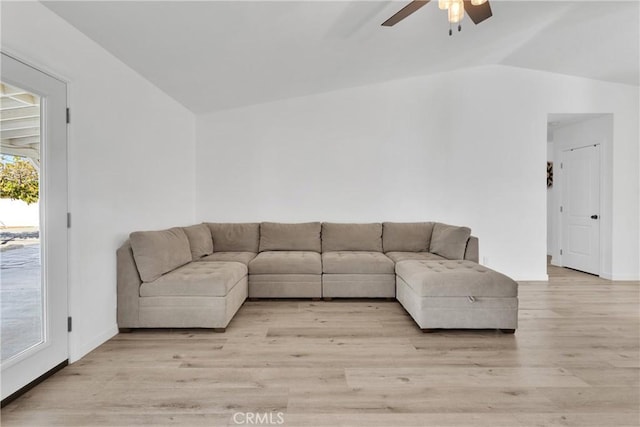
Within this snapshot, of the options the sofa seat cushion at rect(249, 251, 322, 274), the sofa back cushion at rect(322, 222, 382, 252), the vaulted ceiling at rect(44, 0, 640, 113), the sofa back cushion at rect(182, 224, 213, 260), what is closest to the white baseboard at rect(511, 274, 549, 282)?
the sofa back cushion at rect(322, 222, 382, 252)

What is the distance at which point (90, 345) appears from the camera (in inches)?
94.7

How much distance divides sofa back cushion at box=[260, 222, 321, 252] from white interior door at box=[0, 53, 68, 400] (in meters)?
2.36

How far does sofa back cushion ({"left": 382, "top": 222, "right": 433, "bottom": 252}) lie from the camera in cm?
426

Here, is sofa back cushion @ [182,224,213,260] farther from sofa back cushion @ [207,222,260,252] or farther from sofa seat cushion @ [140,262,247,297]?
sofa seat cushion @ [140,262,247,297]

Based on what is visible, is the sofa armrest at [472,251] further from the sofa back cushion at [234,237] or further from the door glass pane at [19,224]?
the door glass pane at [19,224]

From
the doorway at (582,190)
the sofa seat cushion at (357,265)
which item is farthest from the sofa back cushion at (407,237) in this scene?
the doorway at (582,190)

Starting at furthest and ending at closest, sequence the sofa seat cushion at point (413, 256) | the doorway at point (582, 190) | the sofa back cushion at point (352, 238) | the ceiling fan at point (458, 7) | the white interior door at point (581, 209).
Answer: the white interior door at point (581, 209), the doorway at point (582, 190), the sofa back cushion at point (352, 238), the sofa seat cushion at point (413, 256), the ceiling fan at point (458, 7)

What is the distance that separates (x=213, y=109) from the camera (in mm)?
4539

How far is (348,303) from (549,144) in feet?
20.1

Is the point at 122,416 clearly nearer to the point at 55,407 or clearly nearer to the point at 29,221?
the point at 55,407

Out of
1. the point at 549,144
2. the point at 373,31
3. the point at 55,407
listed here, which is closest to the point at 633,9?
the point at 373,31

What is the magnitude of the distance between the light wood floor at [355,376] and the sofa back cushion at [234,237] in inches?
53.0

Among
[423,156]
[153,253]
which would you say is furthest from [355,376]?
[423,156]

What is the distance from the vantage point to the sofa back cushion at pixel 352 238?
4258mm
